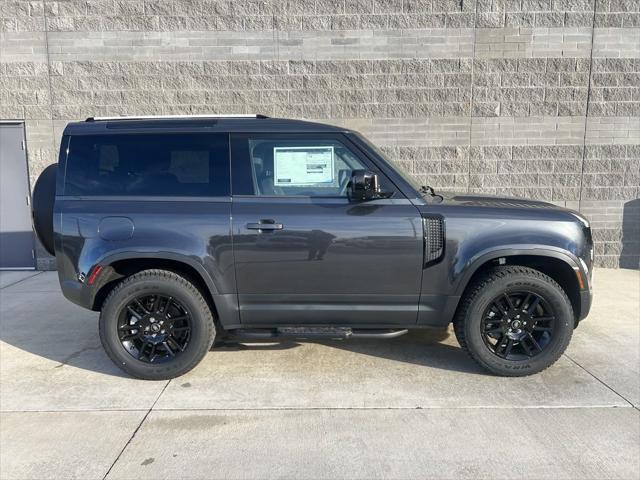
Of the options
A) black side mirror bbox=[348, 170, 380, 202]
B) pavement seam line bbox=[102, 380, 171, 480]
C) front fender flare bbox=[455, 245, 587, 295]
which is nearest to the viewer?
pavement seam line bbox=[102, 380, 171, 480]

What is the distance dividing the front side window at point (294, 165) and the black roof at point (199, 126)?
0.26 feet

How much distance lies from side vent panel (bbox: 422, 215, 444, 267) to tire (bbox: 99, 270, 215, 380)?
1.80 meters

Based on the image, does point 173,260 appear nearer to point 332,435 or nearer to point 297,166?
point 297,166

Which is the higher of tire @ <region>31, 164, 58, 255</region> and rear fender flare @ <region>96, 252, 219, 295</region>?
tire @ <region>31, 164, 58, 255</region>

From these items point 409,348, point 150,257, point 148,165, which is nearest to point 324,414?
point 409,348

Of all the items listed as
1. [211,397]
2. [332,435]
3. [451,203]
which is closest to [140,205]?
[211,397]

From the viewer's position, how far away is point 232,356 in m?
4.17

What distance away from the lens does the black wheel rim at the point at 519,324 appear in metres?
3.66

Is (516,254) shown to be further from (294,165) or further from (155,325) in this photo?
(155,325)

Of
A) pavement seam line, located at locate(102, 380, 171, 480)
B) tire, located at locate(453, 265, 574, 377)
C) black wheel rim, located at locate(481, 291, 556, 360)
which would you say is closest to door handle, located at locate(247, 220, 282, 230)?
pavement seam line, located at locate(102, 380, 171, 480)

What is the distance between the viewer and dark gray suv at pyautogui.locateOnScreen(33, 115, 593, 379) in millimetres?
3543

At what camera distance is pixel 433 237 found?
3.55 meters

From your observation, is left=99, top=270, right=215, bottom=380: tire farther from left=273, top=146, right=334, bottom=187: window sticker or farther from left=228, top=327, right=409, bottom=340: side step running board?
left=273, top=146, right=334, bottom=187: window sticker

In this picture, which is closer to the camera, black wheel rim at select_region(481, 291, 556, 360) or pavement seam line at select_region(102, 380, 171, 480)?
pavement seam line at select_region(102, 380, 171, 480)
